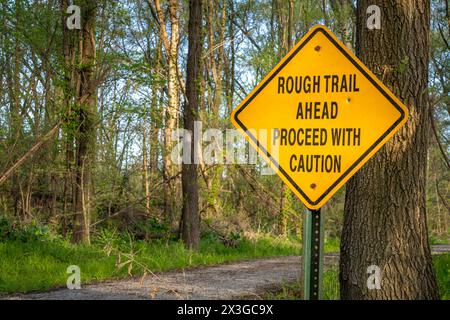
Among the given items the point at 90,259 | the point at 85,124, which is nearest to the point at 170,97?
the point at 85,124

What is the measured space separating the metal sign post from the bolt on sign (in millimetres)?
203

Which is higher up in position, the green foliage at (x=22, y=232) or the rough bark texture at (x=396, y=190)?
the rough bark texture at (x=396, y=190)

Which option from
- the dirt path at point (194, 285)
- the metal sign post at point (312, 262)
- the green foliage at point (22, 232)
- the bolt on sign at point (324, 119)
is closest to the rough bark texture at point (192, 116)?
the dirt path at point (194, 285)

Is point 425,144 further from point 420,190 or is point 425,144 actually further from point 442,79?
point 442,79

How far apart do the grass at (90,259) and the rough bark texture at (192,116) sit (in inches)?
16.8

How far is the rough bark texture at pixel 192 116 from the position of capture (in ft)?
40.6

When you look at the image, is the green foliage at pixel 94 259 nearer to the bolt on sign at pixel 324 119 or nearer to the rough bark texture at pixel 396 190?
the rough bark texture at pixel 396 190

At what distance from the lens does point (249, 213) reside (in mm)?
18281

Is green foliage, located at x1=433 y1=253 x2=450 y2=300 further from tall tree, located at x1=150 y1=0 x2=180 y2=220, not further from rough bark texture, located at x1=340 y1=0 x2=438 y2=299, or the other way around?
tall tree, located at x1=150 y1=0 x2=180 y2=220

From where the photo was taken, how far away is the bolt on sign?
355 cm

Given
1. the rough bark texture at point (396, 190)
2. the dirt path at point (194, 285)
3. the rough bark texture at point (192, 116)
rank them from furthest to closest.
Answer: the rough bark texture at point (192, 116)
the dirt path at point (194, 285)
the rough bark texture at point (396, 190)

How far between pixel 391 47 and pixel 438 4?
17.1m

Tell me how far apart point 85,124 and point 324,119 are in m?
9.17

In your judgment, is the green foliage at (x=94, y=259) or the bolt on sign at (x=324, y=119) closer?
the bolt on sign at (x=324, y=119)
